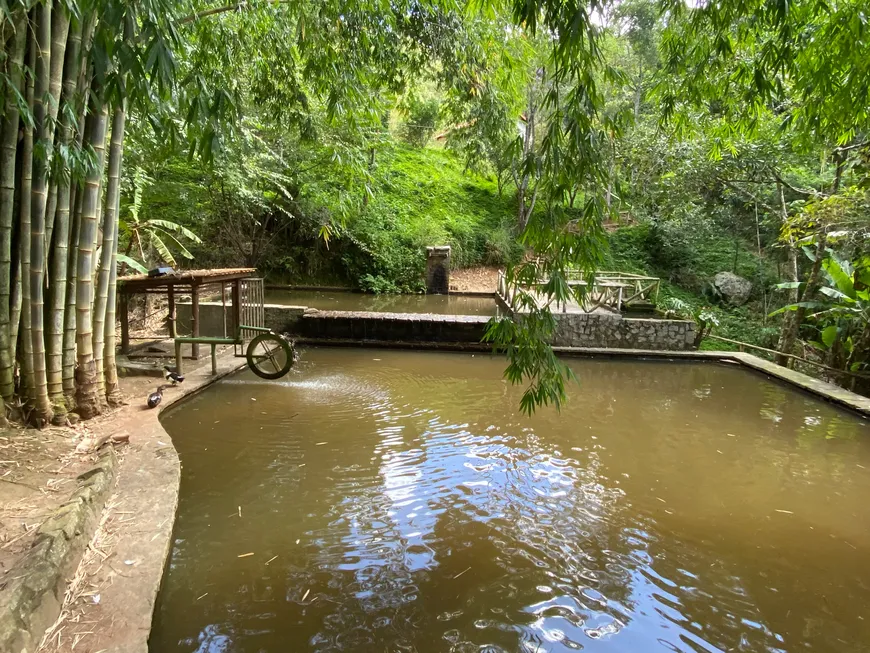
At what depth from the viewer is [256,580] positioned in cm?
301

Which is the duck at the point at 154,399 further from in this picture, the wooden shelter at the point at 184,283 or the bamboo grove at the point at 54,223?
the wooden shelter at the point at 184,283

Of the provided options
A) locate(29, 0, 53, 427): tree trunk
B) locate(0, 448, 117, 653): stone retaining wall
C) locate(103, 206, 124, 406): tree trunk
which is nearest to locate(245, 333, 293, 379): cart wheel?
locate(103, 206, 124, 406): tree trunk

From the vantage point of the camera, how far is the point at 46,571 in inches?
97.0

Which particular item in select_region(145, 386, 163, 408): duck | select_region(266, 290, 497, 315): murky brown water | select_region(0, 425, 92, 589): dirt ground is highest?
select_region(266, 290, 497, 315): murky brown water

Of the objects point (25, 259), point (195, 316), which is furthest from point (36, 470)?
point (195, 316)

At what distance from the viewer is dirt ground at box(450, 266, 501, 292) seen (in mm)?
17797

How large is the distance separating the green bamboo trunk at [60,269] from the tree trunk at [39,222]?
9 cm

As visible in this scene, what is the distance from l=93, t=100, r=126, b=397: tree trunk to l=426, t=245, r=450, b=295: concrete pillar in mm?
12237

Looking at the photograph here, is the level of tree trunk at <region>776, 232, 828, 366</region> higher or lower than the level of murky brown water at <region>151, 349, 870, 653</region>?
higher

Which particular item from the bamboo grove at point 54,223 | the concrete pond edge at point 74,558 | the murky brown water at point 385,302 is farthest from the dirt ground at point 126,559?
the murky brown water at point 385,302

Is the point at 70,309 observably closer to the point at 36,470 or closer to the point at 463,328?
the point at 36,470

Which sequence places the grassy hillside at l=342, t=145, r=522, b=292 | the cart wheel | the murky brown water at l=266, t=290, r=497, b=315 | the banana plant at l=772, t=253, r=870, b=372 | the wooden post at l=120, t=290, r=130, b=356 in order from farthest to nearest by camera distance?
the grassy hillside at l=342, t=145, r=522, b=292
the murky brown water at l=266, t=290, r=497, b=315
the banana plant at l=772, t=253, r=870, b=372
the wooden post at l=120, t=290, r=130, b=356
the cart wheel

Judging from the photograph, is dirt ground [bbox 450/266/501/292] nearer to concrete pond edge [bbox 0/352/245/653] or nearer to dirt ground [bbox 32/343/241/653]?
dirt ground [bbox 32/343/241/653]

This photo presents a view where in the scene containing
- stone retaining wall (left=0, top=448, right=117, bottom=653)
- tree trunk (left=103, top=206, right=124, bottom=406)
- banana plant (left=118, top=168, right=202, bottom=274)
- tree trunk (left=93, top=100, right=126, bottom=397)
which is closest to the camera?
stone retaining wall (left=0, top=448, right=117, bottom=653)
